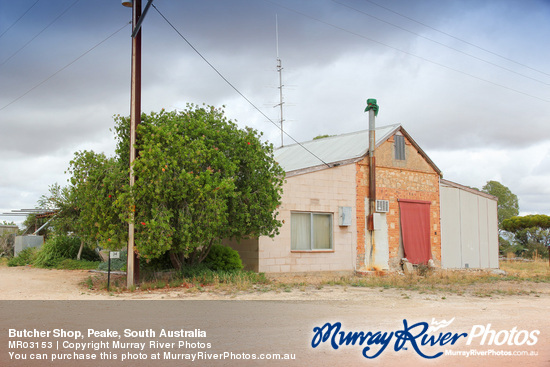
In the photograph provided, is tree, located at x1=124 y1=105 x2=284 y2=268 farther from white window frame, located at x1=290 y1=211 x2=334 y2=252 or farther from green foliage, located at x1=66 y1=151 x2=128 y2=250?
white window frame, located at x1=290 y1=211 x2=334 y2=252

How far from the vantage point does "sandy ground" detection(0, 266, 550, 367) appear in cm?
699

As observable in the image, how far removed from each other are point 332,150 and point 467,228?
6987mm

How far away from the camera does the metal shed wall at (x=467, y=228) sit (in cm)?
2333

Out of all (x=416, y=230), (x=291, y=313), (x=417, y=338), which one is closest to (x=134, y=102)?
(x=291, y=313)

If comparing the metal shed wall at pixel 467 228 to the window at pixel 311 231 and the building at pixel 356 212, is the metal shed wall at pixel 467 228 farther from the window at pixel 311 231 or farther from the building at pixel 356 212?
the window at pixel 311 231

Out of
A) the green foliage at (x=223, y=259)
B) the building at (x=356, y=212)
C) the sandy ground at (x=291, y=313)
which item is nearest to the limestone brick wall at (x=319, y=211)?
the building at (x=356, y=212)

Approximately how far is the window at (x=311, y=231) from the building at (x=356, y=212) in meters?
0.03

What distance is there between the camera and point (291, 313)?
10.3m

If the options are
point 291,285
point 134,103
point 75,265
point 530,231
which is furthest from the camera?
point 530,231

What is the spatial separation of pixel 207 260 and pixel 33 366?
10.6m

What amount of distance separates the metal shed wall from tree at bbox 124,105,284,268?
1042 cm

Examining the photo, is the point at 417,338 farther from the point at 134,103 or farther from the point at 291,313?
the point at 134,103

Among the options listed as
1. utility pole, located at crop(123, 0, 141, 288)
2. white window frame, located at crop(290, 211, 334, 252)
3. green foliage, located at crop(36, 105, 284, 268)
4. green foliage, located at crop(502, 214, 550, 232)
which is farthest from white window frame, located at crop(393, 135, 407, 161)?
green foliage, located at crop(502, 214, 550, 232)

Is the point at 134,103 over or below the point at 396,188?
over
